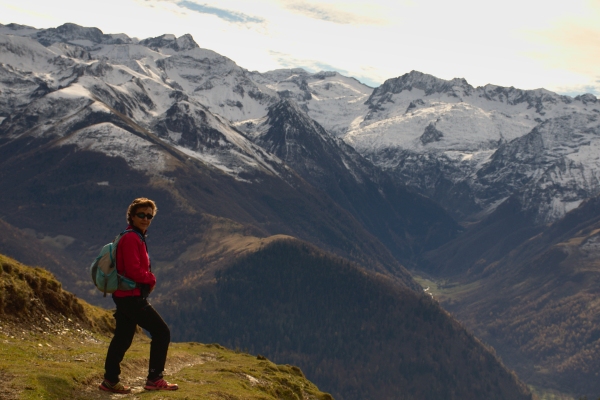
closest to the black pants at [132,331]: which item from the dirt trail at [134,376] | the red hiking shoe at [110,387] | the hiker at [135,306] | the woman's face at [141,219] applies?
the hiker at [135,306]

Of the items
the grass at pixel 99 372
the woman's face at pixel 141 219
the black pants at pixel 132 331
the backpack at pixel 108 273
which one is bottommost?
the grass at pixel 99 372

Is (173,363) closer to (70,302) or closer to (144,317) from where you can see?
(70,302)

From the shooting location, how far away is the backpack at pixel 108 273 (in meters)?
28.6

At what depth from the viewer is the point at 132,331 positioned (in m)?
30.3

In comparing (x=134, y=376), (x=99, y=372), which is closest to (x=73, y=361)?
(x=134, y=376)

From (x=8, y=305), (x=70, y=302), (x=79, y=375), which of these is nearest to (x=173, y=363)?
(x=70, y=302)

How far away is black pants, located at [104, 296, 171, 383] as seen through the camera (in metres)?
29.5

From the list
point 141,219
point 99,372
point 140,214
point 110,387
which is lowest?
point 99,372

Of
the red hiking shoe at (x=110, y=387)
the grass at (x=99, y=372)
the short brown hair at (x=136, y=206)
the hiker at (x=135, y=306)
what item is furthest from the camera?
the short brown hair at (x=136, y=206)

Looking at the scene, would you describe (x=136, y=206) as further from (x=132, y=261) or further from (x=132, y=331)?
(x=132, y=331)

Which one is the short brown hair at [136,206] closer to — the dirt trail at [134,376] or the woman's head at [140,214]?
the woman's head at [140,214]

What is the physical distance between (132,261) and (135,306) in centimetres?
191

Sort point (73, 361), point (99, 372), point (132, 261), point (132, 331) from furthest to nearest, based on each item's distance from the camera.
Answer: point (73, 361) < point (99, 372) < point (132, 331) < point (132, 261)

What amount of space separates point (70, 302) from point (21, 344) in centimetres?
1170
